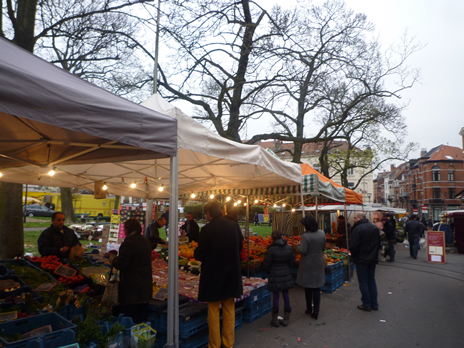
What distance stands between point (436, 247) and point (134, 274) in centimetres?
→ 1394

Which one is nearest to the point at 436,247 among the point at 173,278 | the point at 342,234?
the point at 342,234

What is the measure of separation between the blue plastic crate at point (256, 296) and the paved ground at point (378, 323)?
0.34 metres

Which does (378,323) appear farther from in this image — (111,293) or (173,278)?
(111,293)

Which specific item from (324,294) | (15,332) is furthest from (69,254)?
(324,294)

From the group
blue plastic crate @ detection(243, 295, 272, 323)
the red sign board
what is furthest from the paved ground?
the red sign board

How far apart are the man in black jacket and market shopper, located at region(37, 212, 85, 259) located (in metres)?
5.44

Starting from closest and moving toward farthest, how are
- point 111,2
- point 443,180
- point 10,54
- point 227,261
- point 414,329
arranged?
point 10,54 → point 227,261 → point 414,329 → point 111,2 → point 443,180

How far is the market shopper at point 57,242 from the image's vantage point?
5.67 m

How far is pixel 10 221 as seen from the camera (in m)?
7.11

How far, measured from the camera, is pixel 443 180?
59.0 m

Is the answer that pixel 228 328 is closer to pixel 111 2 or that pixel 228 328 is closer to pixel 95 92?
pixel 95 92

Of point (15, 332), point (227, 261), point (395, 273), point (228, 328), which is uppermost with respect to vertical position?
point (227, 261)

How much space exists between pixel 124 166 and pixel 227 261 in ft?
11.5

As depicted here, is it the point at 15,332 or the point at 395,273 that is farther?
the point at 395,273
